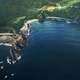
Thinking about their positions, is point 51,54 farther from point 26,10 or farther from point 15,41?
point 26,10

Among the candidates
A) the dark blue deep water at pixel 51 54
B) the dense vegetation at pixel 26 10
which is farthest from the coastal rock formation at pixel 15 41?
the dense vegetation at pixel 26 10

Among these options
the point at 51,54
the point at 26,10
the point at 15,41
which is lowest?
the point at 51,54

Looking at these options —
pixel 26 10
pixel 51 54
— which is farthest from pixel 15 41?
pixel 26 10

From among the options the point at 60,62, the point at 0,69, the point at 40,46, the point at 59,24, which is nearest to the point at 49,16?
the point at 59,24

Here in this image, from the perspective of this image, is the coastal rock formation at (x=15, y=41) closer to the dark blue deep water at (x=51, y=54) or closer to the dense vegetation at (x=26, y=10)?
the dark blue deep water at (x=51, y=54)

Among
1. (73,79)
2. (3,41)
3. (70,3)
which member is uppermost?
(70,3)

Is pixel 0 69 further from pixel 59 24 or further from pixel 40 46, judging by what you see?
pixel 59 24
